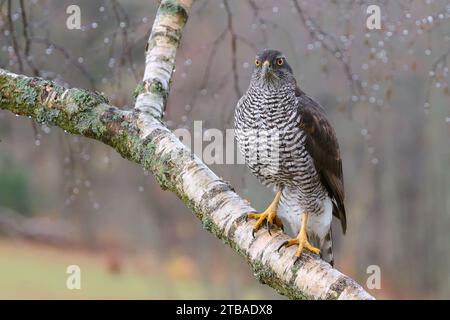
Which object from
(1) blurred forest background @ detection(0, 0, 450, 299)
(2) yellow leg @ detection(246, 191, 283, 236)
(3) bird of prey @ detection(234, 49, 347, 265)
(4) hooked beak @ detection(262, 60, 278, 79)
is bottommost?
(2) yellow leg @ detection(246, 191, 283, 236)

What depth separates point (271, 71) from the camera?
3.51 metres

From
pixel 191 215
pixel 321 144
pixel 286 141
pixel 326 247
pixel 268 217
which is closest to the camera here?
pixel 268 217

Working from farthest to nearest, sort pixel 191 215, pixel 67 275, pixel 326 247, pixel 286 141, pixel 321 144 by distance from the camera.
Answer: pixel 67 275 → pixel 191 215 → pixel 326 247 → pixel 321 144 → pixel 286 141

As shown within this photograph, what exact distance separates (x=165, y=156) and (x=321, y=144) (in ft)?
3.19

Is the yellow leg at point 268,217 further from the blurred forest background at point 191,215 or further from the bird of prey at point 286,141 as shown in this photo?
the blurred forest background at point 191,215

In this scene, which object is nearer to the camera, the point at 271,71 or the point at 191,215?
the point at 271,71

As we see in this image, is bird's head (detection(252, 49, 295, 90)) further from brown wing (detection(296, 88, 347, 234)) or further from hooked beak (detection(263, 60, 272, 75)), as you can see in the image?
brown wing (detection(296, 88, 347, 234))

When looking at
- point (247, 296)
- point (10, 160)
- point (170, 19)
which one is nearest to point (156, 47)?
point (170, 19)

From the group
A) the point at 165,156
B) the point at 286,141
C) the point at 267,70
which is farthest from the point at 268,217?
the point at 267,70

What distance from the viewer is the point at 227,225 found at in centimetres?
272

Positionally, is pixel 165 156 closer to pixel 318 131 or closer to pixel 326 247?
pixel 318 131

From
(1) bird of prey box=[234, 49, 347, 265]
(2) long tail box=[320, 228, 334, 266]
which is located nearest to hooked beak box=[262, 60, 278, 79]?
(1) bird of prey box=[234, 49, 347, 265]

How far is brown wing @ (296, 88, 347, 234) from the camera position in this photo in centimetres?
343

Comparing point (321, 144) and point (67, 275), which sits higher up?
point (67, 275)
